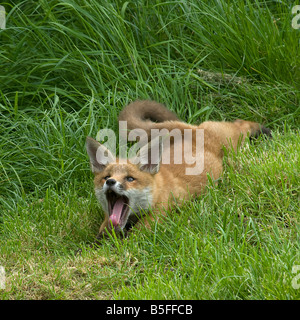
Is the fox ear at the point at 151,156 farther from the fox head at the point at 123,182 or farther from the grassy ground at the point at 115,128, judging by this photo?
the grassy ground at the point at 115,128

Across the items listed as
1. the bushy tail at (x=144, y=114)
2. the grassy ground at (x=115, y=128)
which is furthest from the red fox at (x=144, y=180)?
the bushy tail at (x=144, y=114)

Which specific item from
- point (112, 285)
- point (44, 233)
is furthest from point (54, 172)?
point (112, 285)

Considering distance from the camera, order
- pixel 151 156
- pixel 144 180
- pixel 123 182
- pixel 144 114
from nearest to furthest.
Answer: pixel 123 182 < pixel 144 180 < pixel 151 156 < pixel 144 114

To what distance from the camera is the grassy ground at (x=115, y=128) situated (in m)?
4.32

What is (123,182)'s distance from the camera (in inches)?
204

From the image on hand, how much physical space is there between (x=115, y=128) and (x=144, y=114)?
0.35m

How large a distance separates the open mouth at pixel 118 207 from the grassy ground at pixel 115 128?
23 centimetres

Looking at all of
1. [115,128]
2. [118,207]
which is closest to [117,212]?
[118,207]

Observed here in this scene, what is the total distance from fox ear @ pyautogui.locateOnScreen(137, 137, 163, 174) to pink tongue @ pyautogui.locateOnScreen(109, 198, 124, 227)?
396mm

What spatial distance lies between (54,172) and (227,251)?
98.1 inches

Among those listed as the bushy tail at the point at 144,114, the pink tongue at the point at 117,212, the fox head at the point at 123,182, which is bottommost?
the pink tongue at the point at 117,212

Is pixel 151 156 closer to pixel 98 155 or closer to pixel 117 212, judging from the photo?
pixel 98 155

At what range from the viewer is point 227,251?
420cm

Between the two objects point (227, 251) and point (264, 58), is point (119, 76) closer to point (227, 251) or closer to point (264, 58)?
point (264, 58)
